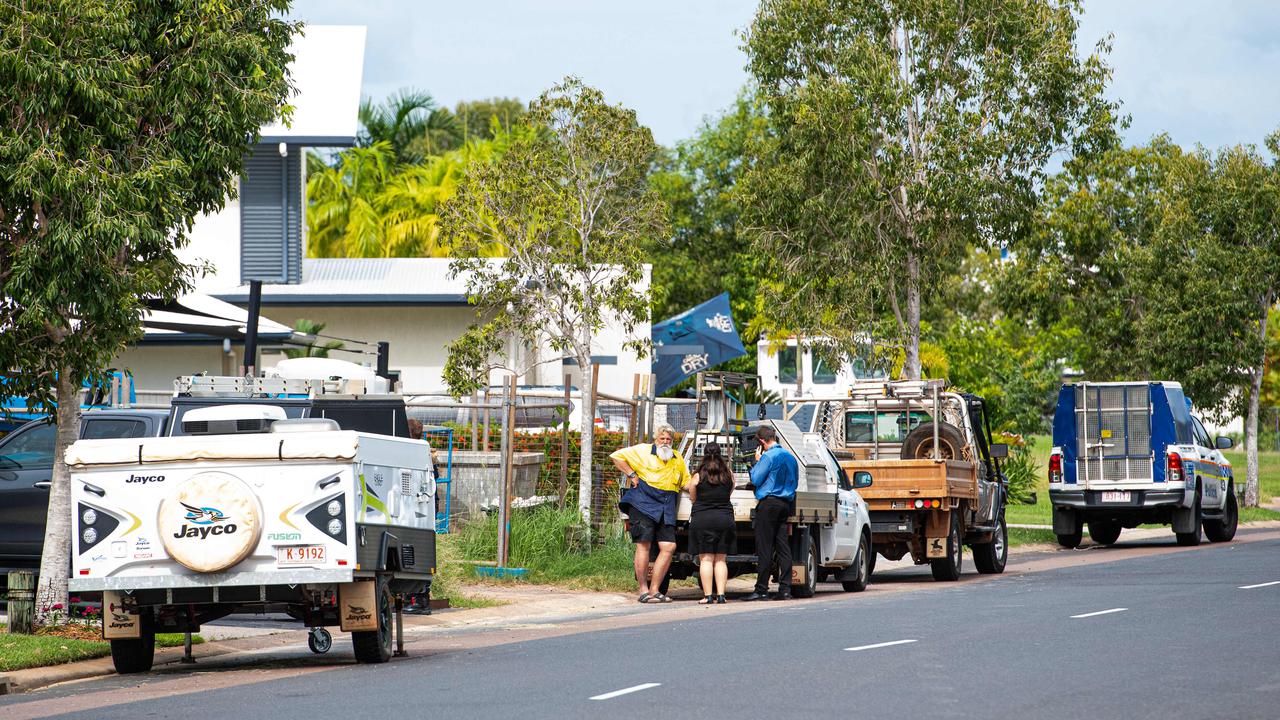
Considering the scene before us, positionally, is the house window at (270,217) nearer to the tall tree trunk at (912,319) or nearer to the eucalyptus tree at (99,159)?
the tall tree trunk at (912,319)

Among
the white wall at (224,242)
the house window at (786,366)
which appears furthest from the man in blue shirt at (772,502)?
the house window at (786,366)

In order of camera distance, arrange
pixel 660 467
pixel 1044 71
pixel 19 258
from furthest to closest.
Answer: pixel 1044 71
pixel 660 467
pixel 19 258

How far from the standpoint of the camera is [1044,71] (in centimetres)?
2578

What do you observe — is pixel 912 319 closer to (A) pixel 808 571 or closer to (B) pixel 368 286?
(A) pixel 808 571

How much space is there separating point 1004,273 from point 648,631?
73.6ft

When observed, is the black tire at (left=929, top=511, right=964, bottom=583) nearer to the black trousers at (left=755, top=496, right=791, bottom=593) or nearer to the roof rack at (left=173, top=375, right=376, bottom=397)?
the black trousers at (left=755, top=496, right=791, bottom=593)

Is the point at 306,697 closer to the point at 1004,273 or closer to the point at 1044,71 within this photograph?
the point at 1044,71

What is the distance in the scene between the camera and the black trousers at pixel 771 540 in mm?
17672

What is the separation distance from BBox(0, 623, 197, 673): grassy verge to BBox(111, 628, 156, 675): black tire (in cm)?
54

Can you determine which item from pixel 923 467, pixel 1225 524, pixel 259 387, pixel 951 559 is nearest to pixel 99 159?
pixel 259 387

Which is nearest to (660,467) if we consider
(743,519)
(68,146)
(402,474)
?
(743,519)

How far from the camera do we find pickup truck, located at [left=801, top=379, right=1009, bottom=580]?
65.7 feet

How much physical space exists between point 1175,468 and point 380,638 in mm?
17064

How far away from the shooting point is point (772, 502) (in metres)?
17.6
